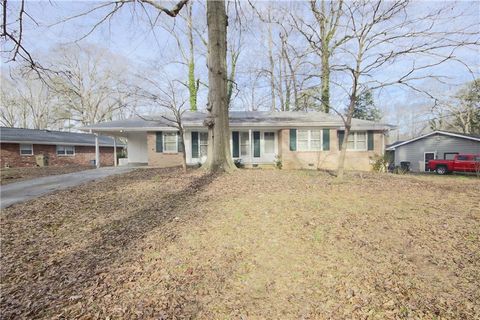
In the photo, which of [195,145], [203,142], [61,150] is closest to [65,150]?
[61,150]

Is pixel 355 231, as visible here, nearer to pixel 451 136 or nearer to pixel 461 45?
pixel 461 45

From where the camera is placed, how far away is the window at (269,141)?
634 inches

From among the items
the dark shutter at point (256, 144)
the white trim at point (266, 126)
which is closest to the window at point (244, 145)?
the dark shutter at point (256, 144)

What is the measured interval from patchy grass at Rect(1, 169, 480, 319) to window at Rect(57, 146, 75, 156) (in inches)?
793

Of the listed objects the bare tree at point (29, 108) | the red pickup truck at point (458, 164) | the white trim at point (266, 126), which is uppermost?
the bare tree at point (29, 108)

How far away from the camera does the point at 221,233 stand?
411cm

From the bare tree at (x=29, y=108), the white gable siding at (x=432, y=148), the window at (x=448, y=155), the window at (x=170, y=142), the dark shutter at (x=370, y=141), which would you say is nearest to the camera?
the window at (x=170, y=142)

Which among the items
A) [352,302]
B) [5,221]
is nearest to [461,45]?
[352,302]

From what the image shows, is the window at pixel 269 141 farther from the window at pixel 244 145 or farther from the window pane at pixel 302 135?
the window pane at pixel 302 135

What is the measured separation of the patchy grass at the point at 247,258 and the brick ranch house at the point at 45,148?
15.4m

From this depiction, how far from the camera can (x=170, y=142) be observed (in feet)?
49.5

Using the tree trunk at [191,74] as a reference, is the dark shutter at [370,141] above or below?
below

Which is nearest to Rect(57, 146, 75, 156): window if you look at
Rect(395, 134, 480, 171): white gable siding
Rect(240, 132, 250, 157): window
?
Rect(240, 132, 250, 157): window

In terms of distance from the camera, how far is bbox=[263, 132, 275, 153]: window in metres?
16.1
